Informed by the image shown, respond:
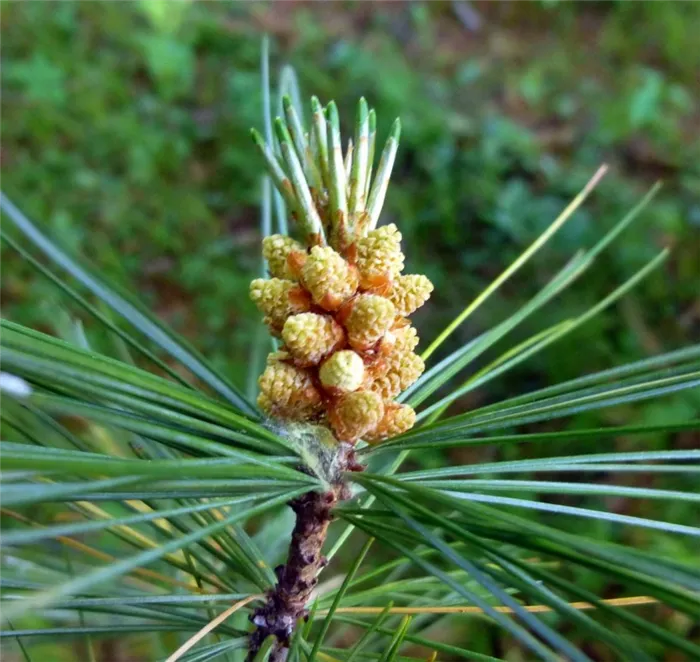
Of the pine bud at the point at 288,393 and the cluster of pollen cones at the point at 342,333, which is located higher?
the cluster of pollen cones at the point at 342,333

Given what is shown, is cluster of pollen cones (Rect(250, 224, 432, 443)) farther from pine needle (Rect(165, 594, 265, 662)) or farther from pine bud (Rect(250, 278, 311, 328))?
pine needle (Rect(165, 594, 265, 662))

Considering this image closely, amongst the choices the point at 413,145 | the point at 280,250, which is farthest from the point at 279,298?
the point at 413,145

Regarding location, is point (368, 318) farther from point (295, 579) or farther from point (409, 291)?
point (295, 579)

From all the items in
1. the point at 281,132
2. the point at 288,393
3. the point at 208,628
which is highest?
the point at 281,132

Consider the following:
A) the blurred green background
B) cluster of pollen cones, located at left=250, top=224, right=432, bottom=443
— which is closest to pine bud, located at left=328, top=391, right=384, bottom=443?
cluster of pollen cones, located at left=250, top=224, right=432, bottom=443

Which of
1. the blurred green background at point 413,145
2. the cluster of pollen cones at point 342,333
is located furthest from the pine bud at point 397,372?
the blurred green background at point 413,145

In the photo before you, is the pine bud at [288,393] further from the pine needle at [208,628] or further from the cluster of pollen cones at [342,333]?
the pine needle at [208,628]
